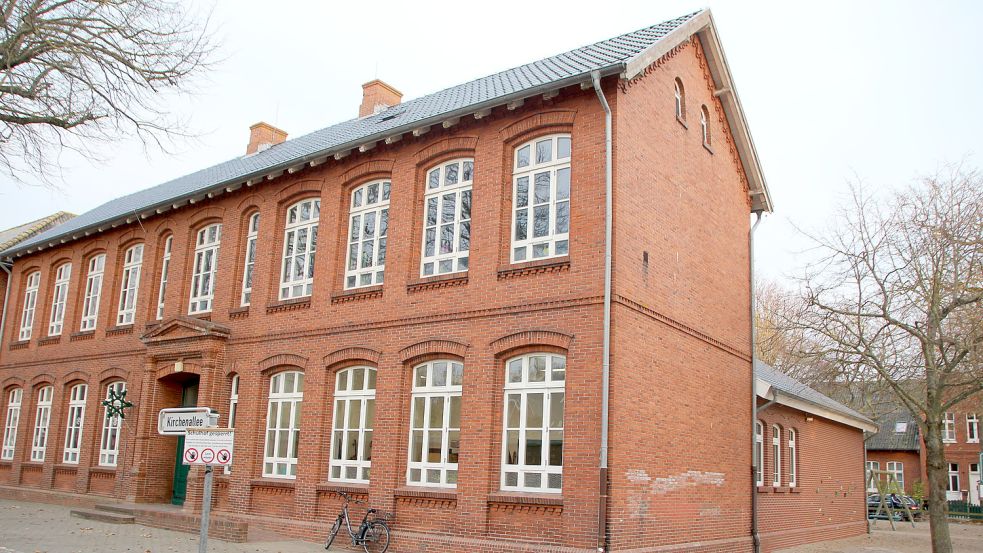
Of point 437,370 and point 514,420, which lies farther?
point 437,370

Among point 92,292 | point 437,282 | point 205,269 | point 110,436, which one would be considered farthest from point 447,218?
point 92,292

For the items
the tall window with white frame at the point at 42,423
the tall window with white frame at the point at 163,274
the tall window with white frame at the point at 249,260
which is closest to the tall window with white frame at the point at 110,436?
the tall window with white frame at the point at 163,274

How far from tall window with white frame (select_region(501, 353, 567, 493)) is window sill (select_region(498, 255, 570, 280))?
4.30 ft

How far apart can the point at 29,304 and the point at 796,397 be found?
22.2 metres

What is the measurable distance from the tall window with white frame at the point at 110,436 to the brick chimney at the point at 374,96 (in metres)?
9.80

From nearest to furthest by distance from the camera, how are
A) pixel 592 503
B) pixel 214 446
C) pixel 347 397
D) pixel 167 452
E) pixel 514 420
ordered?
pixel 214 446, pixel 592 503, pixel 514 420, pixel 347 397, pixel 167 452

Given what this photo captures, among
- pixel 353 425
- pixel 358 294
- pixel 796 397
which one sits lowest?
pixel 353 425

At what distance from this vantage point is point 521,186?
14211 mm

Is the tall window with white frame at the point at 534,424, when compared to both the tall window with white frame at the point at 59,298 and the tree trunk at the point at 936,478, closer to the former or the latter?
the tree trunk at the point at 936,478

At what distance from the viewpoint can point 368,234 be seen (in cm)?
1659

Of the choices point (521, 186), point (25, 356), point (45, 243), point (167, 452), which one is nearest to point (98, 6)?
point (521, 186)

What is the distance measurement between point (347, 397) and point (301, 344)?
1646mm

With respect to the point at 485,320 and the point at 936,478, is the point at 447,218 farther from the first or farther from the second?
the point at 936,478

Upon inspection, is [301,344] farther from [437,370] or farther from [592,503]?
[592,503]
